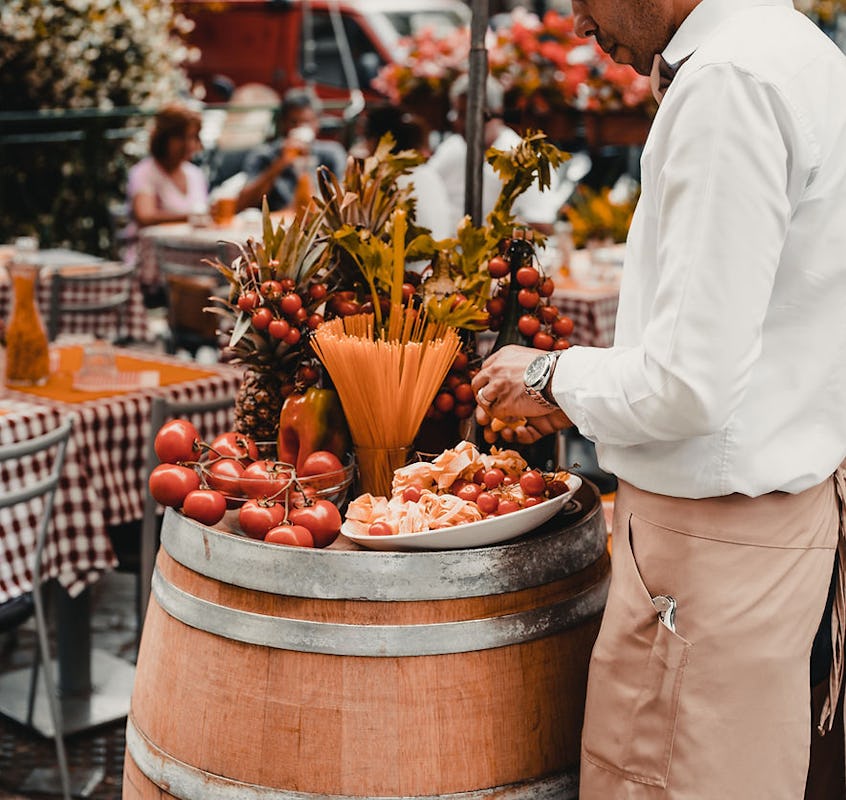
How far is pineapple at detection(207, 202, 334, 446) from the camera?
80.3 inches

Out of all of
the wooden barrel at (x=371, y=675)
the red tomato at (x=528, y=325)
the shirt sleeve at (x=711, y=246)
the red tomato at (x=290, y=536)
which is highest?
the shirt sleeve at (x=711, y=246)

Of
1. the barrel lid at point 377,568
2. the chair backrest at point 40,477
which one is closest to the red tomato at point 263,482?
the barrel lid at point 377,568

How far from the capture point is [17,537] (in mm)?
3230

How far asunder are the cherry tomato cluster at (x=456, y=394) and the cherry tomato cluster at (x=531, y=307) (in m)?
0.09

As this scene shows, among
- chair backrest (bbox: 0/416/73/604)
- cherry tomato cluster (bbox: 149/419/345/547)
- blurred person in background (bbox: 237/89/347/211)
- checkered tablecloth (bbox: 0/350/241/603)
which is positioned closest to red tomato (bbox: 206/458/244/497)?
cherry tomato cluster (bbox: 149/419/345/547)

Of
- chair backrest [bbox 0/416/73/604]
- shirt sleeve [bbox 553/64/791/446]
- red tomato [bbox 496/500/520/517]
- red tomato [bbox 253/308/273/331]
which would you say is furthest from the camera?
chair backrest [bbox 0/416/73/604]

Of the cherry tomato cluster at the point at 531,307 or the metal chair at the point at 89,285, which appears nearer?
the cherry tomato cluster at the point at 531,307

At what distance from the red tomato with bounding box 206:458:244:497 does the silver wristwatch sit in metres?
0.48

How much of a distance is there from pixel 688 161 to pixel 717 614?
0.58m

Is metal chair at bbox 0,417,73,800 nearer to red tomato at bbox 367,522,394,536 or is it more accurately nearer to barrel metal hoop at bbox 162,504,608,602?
barrel metal hoop at bbox 162,504,608,602

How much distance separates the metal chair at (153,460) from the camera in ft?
10.5

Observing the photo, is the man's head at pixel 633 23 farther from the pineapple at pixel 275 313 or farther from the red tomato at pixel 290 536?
the red tomato at pixel 290 536

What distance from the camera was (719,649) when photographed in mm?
1571

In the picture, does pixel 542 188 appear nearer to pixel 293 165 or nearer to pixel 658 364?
pixel 658 364
